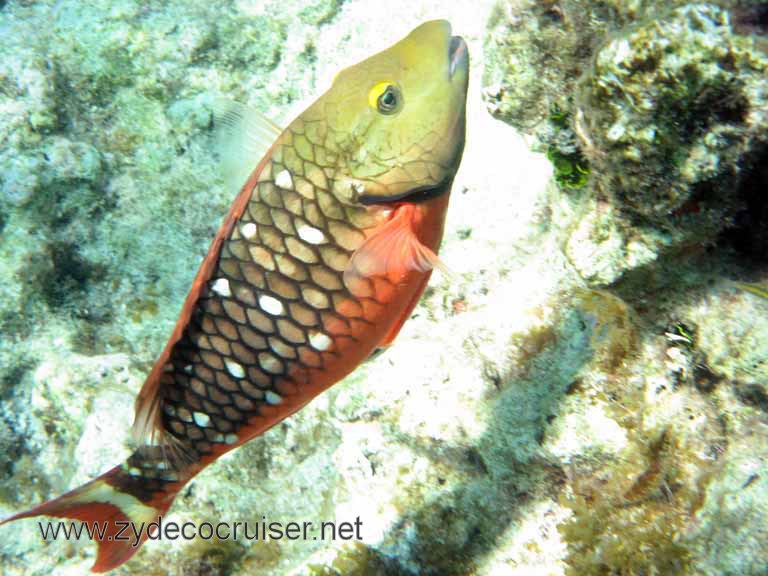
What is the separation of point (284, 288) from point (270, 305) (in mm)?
79

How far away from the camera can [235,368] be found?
1.89 metres

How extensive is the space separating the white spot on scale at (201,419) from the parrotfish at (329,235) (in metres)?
0.05

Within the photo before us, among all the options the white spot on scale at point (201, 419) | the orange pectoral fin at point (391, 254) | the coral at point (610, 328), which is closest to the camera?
the orange pectoral fin at point (391, 254)

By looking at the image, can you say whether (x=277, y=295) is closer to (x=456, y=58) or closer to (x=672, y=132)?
(x=456, y=58)

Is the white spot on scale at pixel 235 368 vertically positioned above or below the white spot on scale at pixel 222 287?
below

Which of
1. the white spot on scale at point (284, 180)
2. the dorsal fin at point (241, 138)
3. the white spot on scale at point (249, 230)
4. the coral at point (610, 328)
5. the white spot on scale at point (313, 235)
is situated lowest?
the coral at point (610, 328)

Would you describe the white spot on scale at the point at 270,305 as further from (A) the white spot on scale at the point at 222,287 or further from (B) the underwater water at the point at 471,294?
(B) the underwater water at the point at 471,294

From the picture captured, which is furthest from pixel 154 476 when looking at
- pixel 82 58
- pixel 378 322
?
pixel 82 58

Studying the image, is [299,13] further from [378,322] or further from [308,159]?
[378,322]

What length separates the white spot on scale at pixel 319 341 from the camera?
6.10ft

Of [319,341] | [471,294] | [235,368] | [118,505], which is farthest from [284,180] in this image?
[471,294]

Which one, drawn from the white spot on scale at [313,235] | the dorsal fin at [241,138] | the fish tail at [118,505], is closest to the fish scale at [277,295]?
the white spot on scale at [313,235]

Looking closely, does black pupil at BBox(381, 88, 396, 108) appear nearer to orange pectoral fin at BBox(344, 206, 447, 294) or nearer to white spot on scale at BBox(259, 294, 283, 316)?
orange pectoral fin at BBox(344, 206, 447, 294)

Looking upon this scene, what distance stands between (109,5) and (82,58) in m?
0.62
